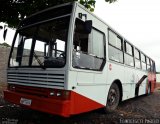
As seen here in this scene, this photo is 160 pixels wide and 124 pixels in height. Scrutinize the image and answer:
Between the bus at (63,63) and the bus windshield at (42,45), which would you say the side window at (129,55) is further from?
the bus windshield at (42,45)

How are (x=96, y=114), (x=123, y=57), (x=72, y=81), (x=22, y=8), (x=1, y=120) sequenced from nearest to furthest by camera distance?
1. (x=72, y=81)
2. (x=1, y=120)
3. (x=96, y=114)
4. (x=22, y=8)
5. (x=123, y=57)

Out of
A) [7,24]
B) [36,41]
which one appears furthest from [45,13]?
[7,24]

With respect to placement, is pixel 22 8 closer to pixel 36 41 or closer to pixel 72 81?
pixel 36 41

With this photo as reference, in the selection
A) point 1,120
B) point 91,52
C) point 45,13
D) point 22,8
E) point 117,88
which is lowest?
point 1,120

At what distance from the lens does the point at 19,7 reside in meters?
A: 6.93

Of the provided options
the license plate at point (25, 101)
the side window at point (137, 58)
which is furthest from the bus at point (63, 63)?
the side window at point (137, 58)

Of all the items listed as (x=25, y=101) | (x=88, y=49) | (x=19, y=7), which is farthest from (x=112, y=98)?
(x=19, y=7)

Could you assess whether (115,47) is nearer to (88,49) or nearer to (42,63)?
(88,49)

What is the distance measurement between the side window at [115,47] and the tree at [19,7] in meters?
1.24

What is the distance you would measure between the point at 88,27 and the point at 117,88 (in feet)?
9.78

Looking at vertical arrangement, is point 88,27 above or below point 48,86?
above

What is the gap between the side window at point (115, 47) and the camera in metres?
6.59

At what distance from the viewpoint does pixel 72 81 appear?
180 inches

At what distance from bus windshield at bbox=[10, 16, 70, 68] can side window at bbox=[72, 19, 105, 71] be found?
28cm
